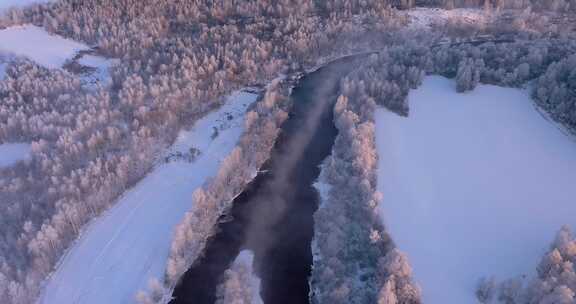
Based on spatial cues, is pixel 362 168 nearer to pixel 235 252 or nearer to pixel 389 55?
pixel 235 252

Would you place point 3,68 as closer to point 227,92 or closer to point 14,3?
point 14,3

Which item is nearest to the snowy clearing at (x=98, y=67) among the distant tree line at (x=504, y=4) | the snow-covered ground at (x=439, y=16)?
the snow-covered ground at (x=439, y=16)

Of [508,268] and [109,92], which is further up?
[109,92]

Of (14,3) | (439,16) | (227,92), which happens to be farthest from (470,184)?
(14,3)

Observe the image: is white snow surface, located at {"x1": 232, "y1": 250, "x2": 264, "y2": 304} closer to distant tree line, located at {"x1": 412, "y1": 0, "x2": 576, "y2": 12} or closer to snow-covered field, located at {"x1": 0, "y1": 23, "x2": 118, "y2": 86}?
snow-covered field, located at {"x1": 0, "y1": 23, "x2": 118, "y2": 86}

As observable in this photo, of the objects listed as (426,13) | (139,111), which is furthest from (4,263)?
(426,13)

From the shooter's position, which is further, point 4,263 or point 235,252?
point 235,252
